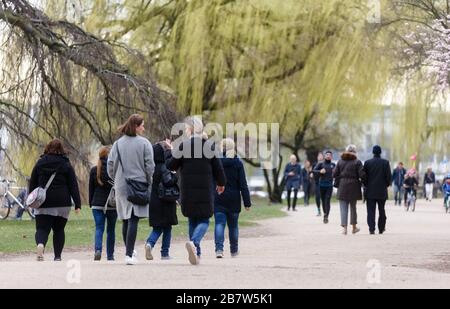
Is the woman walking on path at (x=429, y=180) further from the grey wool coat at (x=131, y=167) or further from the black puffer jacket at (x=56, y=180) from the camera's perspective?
the grey wool coat at (x=131, y=167)

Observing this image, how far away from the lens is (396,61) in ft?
124

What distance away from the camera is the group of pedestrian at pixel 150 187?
1525 centimetres

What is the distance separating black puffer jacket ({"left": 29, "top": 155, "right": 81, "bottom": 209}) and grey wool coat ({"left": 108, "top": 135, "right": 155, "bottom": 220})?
2181 millimetres

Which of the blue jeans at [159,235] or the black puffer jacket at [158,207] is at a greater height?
the black puffer jacket at [158,207]

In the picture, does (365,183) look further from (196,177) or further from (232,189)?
(196,177)

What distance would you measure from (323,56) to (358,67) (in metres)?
1.27

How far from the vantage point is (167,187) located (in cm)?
1605

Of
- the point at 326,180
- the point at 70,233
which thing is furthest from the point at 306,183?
the point at 70,233

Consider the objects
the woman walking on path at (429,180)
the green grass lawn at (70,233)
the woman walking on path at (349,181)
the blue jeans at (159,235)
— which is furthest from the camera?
the woman walking on path at (429,180)

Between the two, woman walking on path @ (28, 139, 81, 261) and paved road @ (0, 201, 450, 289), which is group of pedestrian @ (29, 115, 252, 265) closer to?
woman walking on path @ (28, 139, 81, 261)

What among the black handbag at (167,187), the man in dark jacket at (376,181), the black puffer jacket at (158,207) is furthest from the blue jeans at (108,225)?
the man in dark jacket at (376,181)

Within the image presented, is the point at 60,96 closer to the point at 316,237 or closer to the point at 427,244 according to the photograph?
the point at 316,237

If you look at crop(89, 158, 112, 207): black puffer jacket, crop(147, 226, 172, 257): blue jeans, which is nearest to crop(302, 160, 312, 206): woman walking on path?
crop(89, 158, 112, 207): black puffer jacket
